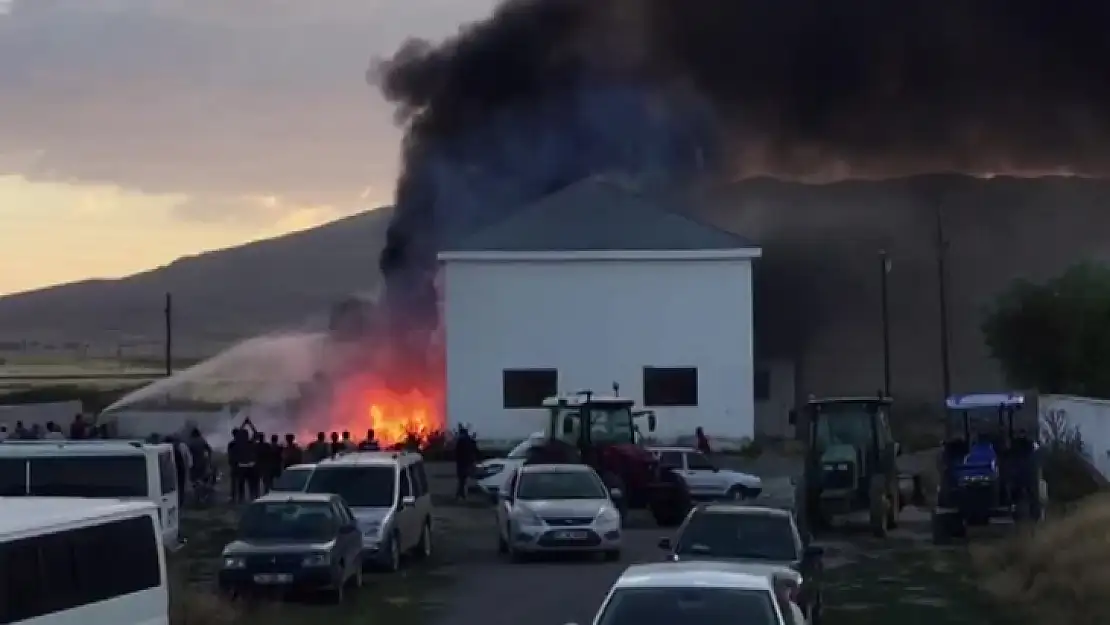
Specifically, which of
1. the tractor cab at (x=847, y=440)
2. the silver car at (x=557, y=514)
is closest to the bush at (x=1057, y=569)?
the tractor cab at (x=847, y=440)

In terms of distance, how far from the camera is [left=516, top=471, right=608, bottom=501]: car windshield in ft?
86.3

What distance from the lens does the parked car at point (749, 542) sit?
17500mm

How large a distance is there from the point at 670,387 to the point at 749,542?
32542 millimetres

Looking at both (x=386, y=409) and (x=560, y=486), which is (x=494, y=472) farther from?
(x=386, y=409)

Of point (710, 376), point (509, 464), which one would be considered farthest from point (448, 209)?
point (509, 464)

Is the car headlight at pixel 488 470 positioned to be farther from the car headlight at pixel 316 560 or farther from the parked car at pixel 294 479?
the car headlight at pixel 316 560

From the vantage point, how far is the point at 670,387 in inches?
1982

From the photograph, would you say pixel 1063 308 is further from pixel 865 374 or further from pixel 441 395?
pixel 441 395

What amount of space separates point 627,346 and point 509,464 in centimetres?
1417

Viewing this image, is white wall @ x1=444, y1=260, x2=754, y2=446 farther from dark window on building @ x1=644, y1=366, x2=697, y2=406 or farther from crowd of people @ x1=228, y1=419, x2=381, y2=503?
crowd of people @ x1=228, y1=419, x2=381, y2=503

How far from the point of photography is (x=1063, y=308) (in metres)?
52.1

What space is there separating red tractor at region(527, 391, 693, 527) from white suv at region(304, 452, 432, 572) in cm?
627

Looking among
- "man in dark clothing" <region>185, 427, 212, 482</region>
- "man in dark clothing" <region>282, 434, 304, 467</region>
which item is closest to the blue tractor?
"man in dark clothing" <region>282, 434, 304, 467</region>

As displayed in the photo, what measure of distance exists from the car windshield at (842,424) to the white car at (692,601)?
56.6ft
